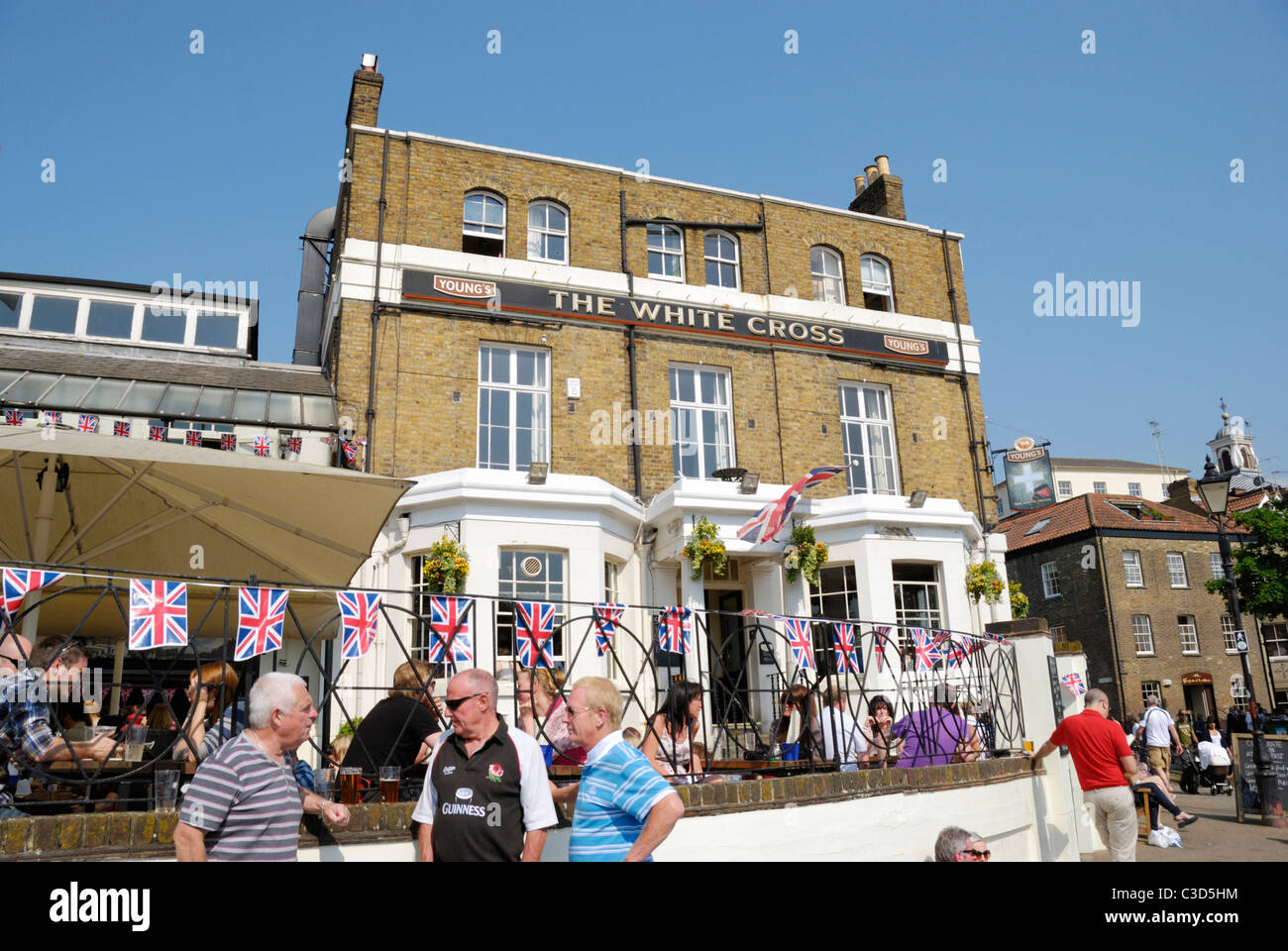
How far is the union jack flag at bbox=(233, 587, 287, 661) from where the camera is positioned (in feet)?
15.2

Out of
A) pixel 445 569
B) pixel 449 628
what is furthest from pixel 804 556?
pixel 449 628

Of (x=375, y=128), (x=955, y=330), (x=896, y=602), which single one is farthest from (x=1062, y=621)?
(x=375, y=128)

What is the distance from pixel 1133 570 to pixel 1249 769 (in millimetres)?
26698

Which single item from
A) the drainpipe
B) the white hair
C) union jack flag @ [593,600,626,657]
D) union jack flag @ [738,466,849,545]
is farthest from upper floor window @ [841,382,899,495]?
the white hair

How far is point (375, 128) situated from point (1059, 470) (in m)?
63.4

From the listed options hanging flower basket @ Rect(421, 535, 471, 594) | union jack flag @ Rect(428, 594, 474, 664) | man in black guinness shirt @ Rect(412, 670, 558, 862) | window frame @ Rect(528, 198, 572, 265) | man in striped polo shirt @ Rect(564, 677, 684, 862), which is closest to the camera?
man in striped polo shirt @ Rect(564, 677, 684, 862)

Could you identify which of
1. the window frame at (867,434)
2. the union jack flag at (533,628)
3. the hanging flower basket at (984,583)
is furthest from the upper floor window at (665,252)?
the union jack flag at (533,628)

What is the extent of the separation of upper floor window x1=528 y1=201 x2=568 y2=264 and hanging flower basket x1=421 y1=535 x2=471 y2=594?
6.18 meters

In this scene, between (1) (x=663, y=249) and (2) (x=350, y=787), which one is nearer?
(2) (x=350, y=787)

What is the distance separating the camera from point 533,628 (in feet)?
18.6

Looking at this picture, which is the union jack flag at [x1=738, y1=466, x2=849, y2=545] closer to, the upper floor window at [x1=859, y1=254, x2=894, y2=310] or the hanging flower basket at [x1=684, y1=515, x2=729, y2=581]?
the hanging flower basket at [x1=684, y1=515, x2=729, y2=581]

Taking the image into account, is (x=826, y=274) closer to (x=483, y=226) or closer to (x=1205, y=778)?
(x=483, y=226)
